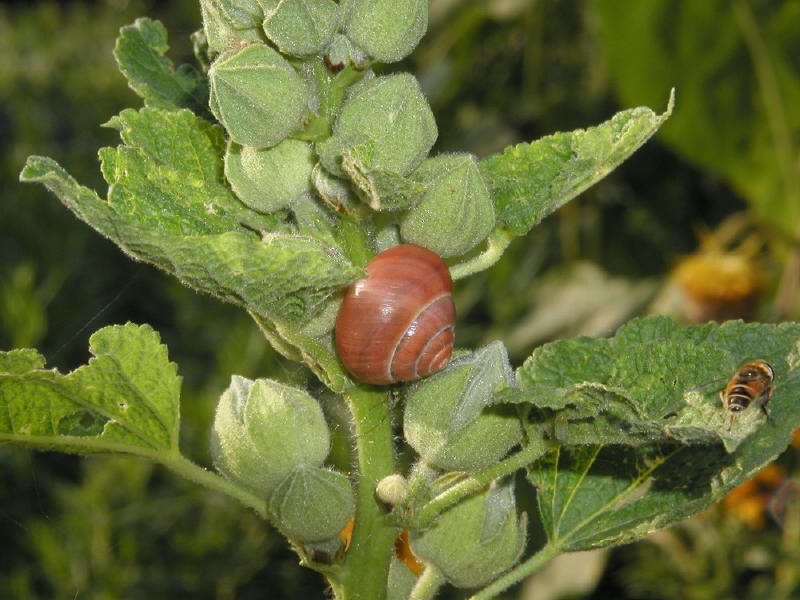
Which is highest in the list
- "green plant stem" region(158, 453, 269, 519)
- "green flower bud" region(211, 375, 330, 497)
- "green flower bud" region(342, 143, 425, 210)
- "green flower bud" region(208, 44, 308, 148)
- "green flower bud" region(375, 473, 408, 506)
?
"green flower bud" region(208, 44, 308, 148)

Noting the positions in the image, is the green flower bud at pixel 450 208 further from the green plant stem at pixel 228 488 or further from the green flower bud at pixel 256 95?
the green plant stem at pixel 228 488

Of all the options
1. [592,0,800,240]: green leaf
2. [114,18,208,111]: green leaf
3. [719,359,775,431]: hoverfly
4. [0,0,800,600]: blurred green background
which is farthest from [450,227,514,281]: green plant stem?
[592,0,800,240]: green leaf

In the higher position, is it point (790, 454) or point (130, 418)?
point (130, 418)

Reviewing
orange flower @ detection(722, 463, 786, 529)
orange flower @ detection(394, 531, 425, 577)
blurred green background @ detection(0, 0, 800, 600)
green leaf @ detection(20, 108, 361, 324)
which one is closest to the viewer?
green leaf @ detection(20, 108, 361, 324)

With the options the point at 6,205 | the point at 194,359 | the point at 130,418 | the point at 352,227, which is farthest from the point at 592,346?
the point at 6,205

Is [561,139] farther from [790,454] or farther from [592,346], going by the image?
[790,454]

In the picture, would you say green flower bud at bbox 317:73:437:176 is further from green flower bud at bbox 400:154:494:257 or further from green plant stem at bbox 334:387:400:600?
green plant stem at bbox 334:387:400:600

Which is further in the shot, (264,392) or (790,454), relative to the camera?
(790,454)

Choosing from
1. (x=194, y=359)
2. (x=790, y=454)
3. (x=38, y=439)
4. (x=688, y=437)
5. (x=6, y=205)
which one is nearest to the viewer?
(x=688, y=437)
